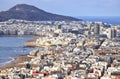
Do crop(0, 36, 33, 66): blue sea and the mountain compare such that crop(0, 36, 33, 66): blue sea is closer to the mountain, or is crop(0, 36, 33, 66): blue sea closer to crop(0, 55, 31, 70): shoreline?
crop(0, 55, 31, 70): shoreline

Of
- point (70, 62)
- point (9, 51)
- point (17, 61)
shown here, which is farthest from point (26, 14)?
point (70, 62)

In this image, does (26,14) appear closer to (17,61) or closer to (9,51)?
(9,51)

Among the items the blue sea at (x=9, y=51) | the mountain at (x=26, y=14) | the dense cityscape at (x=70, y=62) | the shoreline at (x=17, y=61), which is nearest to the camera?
the dense cityscape at (x=70, y=62)

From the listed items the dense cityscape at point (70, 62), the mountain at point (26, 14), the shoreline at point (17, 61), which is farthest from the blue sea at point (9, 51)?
the mountain at point (26, 14)

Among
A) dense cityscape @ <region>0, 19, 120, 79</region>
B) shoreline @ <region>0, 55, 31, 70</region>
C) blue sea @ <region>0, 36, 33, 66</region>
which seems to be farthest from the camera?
blue sea @ <region>0, 36, 33, 66</region>

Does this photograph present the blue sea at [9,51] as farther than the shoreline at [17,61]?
Yes

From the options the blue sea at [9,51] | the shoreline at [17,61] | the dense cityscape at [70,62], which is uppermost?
the dense cityscape at [70,62]

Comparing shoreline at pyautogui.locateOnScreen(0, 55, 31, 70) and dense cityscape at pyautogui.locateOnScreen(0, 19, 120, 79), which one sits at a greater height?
dense cityscape at pyautogui.locateOnScreen(0, 19, 120, 79)

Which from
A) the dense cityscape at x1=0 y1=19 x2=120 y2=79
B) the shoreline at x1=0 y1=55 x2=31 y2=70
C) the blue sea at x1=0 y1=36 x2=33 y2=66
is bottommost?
the blue sea at x1=0 y1=36 x2=33 y2=66

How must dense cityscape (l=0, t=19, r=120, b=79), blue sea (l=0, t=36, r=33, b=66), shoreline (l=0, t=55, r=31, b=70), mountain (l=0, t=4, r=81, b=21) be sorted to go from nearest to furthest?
1. dense cityscape (l=0, t=19, r=120, b=79)
2. shoreline (l=0, t=55, r=31, b=70)
3. blue sea (l=0, t=36, r=33, b=66)
4. mountain (l=0, t=4, r=81, b=21)

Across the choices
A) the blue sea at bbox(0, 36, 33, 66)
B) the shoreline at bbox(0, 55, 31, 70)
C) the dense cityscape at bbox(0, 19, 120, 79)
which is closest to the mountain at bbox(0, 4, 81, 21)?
the blue sea at bbox(0, 36, 33, 66)

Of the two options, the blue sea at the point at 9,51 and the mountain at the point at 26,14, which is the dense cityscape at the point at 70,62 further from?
the mountain at the point at 26,14
